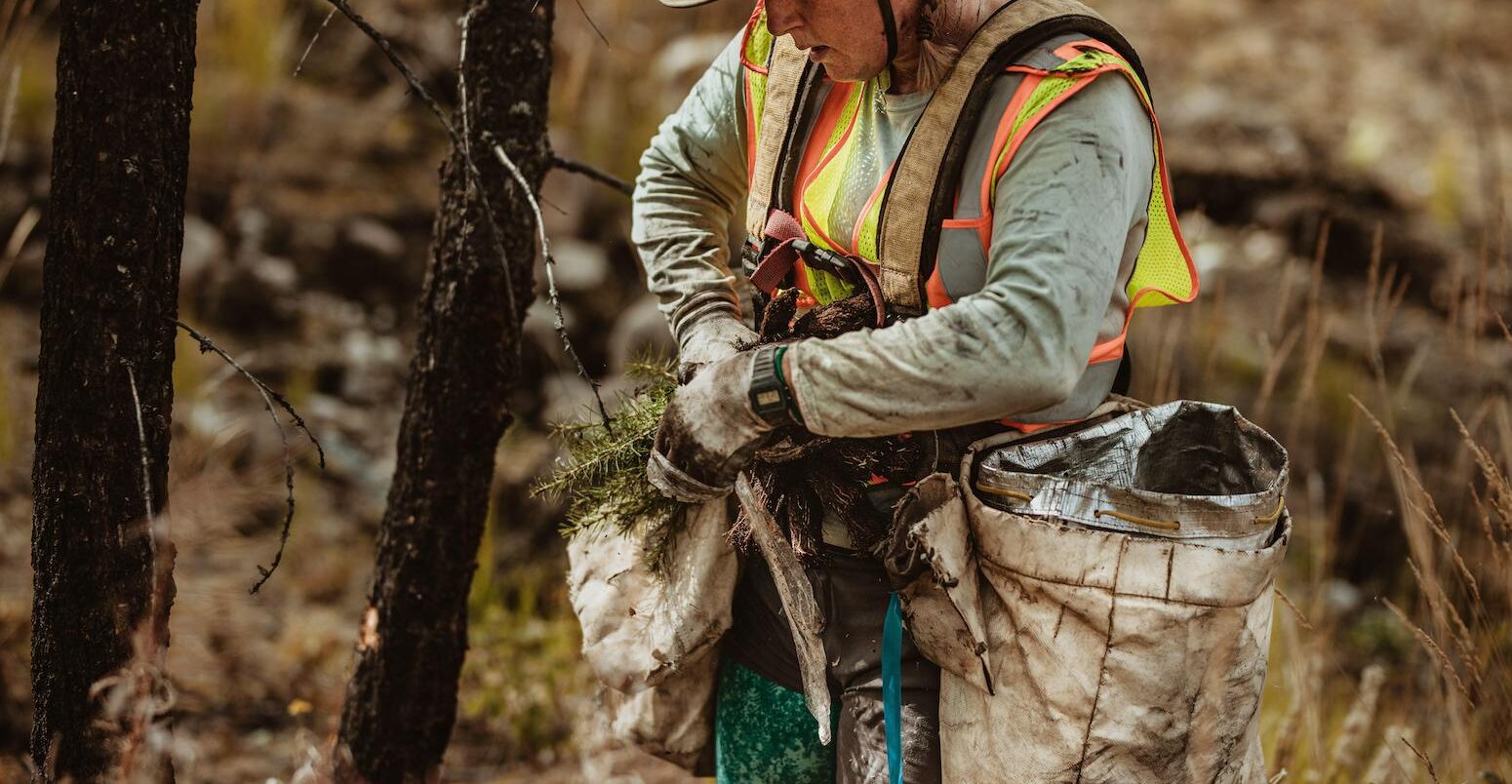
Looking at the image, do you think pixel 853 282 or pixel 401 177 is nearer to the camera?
pixel 853 282

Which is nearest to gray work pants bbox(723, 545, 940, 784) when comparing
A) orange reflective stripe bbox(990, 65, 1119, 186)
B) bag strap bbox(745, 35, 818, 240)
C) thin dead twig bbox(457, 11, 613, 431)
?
thin dead twig bbox(457, 11, 613, 431)

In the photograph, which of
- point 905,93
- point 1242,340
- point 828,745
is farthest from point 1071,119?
point 1242,340

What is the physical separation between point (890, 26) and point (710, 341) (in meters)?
0.56

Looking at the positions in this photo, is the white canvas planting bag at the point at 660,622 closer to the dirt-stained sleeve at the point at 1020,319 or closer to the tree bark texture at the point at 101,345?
the dirt-stained sleeve at the point at 1020,319

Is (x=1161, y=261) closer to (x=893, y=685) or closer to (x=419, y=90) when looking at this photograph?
(x=893, y=685)

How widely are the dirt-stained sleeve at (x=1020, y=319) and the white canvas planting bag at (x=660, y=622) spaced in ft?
1.59

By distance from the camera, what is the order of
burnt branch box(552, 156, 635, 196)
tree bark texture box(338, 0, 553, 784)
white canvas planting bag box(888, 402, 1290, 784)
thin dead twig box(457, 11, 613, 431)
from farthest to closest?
burnt branch box(552, 156, 635, 196)
tree bark texture box(338, 0, 553, 784)
thin dead twig box(457, 11, 613, 431)
white canvas planting bag box(888, 402, 1290, 784)

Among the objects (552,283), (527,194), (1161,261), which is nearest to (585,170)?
(527,194)

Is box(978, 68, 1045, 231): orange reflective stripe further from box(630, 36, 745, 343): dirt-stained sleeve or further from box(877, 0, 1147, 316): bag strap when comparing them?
box(630, 36, 745, 343): dirt-stained sleeve

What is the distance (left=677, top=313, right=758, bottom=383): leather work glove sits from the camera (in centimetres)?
189

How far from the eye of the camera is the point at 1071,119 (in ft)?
4.92

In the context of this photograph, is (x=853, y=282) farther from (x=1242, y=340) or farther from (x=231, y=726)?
(x=1242, y=340)

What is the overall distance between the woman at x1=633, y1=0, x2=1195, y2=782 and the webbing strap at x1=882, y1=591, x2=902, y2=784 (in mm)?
42

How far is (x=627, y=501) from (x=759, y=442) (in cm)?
42
